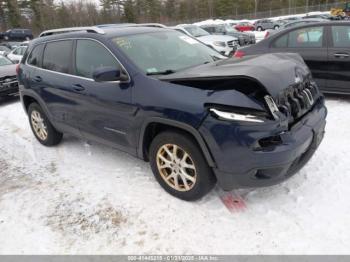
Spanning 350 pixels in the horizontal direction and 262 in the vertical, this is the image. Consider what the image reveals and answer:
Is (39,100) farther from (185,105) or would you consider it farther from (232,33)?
(232,33)

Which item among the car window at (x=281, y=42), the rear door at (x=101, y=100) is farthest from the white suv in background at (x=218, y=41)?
the rear door at (x=101, y=100)

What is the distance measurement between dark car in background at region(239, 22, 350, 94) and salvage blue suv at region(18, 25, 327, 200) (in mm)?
2873

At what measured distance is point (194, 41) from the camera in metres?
4.53

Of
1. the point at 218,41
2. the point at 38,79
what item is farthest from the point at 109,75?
the point at 218,41

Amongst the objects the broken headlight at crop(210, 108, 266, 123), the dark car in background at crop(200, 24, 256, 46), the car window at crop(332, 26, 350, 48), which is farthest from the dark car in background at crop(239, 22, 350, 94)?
the dark car in background at crop(200, 24, 256, 46)

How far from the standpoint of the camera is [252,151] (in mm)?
2775

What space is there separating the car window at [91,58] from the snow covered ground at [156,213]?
1.29 meters

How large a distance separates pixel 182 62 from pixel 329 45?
380 cm

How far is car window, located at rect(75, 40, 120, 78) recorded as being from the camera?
377 cm

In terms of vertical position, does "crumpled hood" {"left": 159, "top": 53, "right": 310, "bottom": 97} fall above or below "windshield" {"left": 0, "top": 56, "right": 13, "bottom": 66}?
above

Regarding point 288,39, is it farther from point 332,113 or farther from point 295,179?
point 295,179

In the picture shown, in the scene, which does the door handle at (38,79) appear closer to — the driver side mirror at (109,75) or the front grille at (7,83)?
the driver side mirror at (109,75)

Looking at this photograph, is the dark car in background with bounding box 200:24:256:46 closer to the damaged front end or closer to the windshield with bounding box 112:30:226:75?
the windshield with bounding box 112:30:226:75

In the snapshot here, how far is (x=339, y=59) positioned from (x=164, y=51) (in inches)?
151
